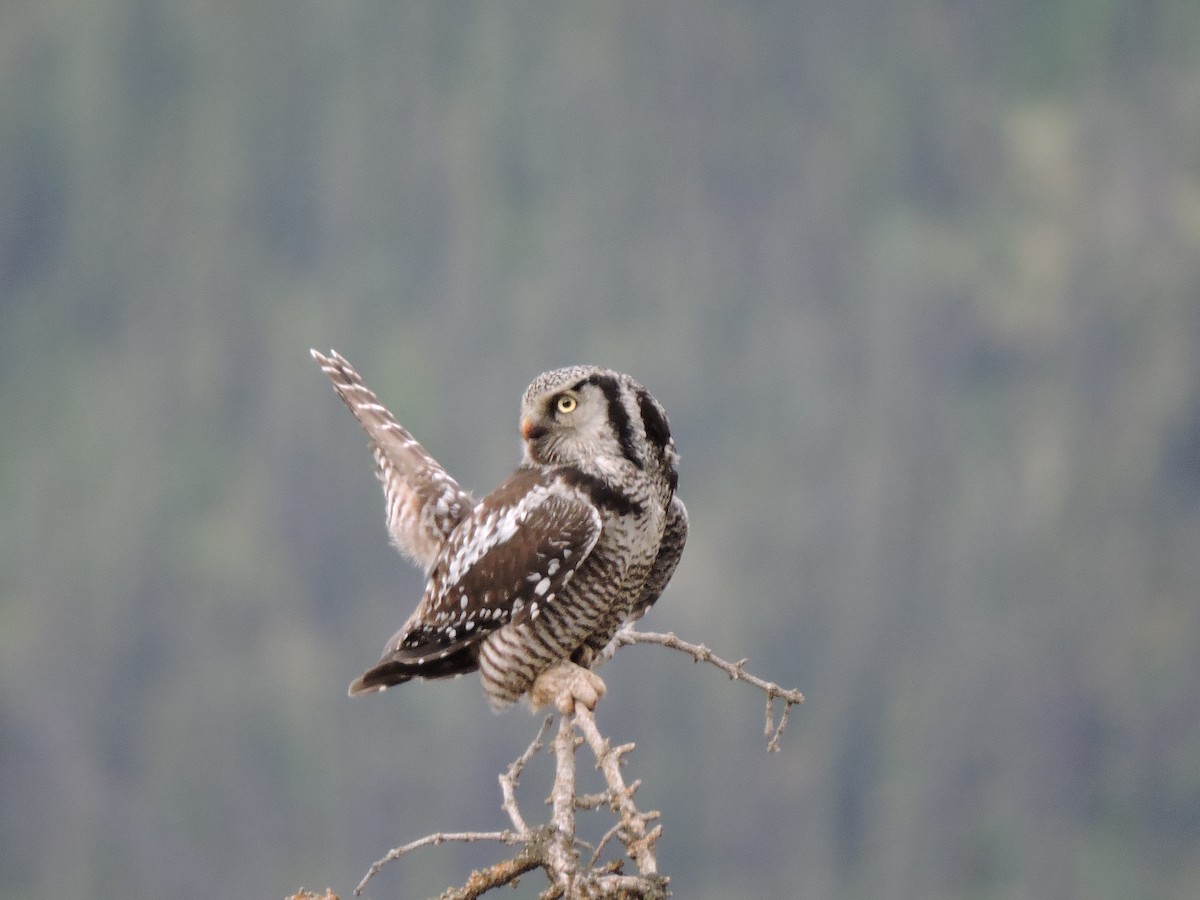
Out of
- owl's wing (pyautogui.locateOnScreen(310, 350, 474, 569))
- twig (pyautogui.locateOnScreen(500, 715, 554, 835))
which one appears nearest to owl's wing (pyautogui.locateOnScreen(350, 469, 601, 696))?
owl's wing (pyautogui.locateOnScreen(310, 350, 474, 569))

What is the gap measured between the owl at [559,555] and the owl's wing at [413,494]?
183 millimetres

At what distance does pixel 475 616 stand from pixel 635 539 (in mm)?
474

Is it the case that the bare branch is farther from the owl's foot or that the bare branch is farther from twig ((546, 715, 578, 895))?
the owl's foot

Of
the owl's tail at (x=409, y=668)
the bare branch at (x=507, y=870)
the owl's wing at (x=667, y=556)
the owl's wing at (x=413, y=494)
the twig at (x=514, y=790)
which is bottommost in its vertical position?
the bare branch at (x=507, y=870)

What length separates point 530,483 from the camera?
141 inches

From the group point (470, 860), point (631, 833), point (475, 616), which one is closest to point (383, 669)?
point (475, 616)

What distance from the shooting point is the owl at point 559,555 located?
11.3ft

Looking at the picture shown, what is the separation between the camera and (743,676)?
9.83 feet

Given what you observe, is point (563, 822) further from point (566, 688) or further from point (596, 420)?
point (596, 420)

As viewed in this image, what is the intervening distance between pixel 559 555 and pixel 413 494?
34.3 inches

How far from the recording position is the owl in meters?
3.43

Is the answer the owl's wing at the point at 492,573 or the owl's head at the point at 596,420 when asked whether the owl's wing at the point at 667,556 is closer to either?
the owl's head at the point at 596,420

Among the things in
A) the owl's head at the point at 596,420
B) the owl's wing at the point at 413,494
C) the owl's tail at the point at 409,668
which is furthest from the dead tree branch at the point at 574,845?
the owl's wing at the point at 413,494

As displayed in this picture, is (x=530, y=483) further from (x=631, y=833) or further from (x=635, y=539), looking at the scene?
(x=631, y=833)
